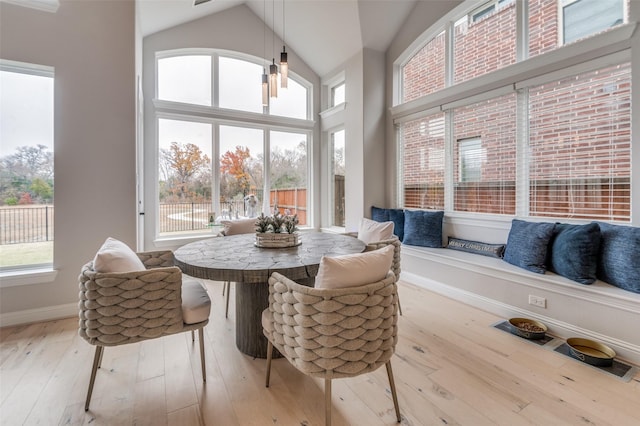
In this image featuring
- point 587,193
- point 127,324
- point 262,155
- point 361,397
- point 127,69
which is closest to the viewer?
point 127,324

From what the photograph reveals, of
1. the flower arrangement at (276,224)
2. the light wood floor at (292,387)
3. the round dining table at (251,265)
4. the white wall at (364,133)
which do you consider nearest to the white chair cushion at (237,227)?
the round dining table at (251,265)

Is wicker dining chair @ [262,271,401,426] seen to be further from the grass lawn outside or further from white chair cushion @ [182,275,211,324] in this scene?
the grass lawn outside

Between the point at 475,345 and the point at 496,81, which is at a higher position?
the point at 496,81

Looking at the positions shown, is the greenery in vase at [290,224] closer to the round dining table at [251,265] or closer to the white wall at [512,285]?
the round dining table at [251,265]

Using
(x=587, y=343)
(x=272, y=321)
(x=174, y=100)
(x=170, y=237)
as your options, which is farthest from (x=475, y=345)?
(x=174, y=100)

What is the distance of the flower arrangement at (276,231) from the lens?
2316mm

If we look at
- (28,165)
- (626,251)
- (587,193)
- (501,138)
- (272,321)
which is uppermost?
(501,138)

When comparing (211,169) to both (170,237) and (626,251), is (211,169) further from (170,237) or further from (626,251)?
(626,251)

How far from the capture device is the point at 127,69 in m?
2.99

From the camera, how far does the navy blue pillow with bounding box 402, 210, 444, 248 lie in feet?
12.4

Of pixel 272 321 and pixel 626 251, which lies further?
pixel 626 251

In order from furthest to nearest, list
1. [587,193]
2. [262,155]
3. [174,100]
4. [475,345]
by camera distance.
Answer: [262,155] → [174,100] → [587,193] → [475,345]

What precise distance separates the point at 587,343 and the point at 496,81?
2.61 metres

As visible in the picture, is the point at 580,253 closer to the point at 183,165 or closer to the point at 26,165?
the point at 183,165
